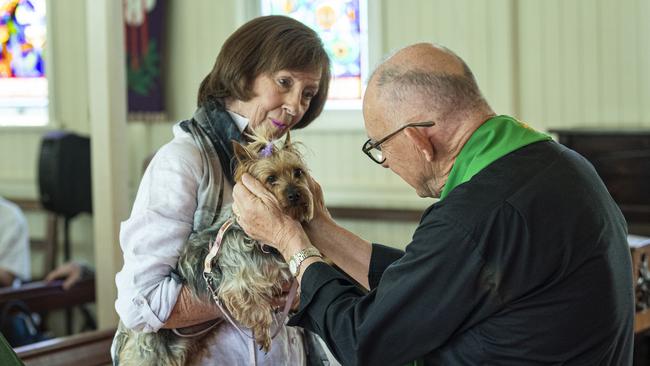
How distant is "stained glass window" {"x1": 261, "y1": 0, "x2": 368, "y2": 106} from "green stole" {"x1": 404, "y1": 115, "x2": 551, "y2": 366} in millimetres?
4620

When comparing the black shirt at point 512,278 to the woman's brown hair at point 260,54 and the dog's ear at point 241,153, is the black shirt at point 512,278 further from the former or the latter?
the woman's brown hair at point 260,54

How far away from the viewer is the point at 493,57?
5.95 m

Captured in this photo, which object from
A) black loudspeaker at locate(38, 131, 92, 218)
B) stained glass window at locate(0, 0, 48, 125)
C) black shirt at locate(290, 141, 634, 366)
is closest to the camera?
black shirt at locate(290, 141, 634, 366)

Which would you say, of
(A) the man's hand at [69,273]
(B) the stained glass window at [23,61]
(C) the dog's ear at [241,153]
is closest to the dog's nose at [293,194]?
(C) the dog's ear at [241,153]

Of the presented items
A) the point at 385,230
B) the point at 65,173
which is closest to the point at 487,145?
the point at 385,230

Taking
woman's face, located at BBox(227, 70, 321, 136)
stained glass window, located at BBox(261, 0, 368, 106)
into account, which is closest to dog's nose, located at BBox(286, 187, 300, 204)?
woman's face, located at BBox(227, 70, 321, 136)

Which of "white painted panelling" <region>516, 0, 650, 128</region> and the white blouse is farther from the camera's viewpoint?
"white painted panelling" <region>516, 0, 650, 128</region>

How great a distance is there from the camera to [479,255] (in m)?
1.68

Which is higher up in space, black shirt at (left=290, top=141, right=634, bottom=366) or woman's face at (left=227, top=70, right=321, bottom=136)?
woman's face at (left=227, top=70, right=321, bottom=136)

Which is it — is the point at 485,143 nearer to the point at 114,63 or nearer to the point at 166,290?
the point at 166,290

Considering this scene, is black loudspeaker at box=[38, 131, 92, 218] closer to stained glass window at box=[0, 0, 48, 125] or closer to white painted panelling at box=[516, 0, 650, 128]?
stained glass window at box=[0, 0, 48, 125]

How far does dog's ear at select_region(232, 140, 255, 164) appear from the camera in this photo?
7.20 feet

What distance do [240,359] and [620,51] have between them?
13.1 feet

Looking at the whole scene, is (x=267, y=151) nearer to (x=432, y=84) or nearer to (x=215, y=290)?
(x=215, y=290)
